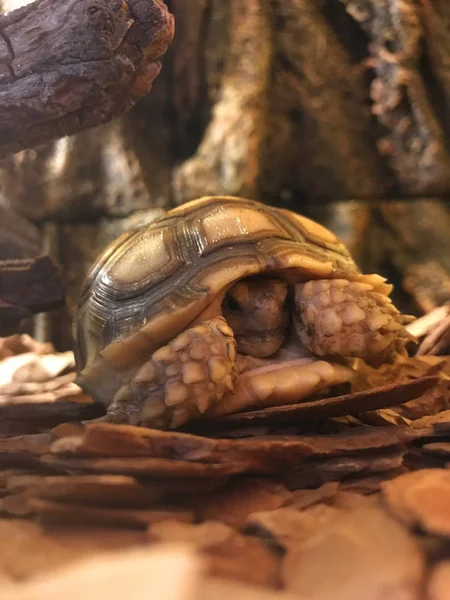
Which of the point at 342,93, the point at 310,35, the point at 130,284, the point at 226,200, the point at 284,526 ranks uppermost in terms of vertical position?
the point at 310,35

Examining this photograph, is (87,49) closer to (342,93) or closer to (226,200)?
(226,200)

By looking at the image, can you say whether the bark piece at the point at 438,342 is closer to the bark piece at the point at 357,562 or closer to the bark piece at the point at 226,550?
the bark piece at the point at 357,562

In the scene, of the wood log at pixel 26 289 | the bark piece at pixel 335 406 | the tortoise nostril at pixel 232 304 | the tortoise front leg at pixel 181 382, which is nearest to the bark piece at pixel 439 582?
the bark piece at pixel 335 406

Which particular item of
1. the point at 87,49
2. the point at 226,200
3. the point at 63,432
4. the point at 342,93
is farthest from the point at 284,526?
the point at 342,93

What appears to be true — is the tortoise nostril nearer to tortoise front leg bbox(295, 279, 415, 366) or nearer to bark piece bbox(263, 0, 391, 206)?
tortoise front leg bbox(295, 279, 415, 366)

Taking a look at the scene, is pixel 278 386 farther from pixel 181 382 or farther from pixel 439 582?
pixel 439 582

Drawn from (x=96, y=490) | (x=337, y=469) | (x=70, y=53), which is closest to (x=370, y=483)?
(x=337, y=469)

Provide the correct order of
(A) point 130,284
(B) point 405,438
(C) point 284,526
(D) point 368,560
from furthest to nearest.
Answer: (A) point 130,284 → (B) point 405,438 → (C) point 284,526 → (D) point 368,560
